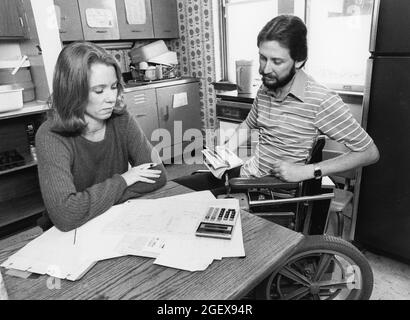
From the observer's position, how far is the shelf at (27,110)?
2293 mm

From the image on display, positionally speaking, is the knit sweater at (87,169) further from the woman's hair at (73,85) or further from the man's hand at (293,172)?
the man's hand at (293,172)

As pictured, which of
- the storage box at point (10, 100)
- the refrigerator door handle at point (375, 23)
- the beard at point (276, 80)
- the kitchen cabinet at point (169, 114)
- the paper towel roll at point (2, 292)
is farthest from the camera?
the kitchen cabinet at point (169, 114)

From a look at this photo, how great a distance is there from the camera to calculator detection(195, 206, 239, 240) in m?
0.87

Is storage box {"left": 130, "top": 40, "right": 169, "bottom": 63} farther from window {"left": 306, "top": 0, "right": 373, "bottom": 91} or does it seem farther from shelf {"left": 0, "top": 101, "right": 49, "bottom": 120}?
window {"left": 306, "top": 0, "right": 373, "bottom": 91}

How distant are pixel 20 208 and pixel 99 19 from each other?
1908mm

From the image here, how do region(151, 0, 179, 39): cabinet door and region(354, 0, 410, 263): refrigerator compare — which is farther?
region(151, 0, 179, 39): cabinet door

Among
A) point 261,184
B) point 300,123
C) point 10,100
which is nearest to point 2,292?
point 261,184

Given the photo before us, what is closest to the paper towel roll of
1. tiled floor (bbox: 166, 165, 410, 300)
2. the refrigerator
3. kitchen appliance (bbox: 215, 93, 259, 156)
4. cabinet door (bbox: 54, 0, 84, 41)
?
tiled floor (bbox: 166, 165, 410, 300)

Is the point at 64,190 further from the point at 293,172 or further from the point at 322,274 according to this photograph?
the point at 322,274

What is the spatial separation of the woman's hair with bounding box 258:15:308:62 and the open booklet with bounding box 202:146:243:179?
0.55m

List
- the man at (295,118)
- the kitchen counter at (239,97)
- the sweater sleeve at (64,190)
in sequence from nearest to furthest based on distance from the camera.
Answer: the sweater sleeve at (64,190), the man at (295,118), the kitchen counter at (239,97)

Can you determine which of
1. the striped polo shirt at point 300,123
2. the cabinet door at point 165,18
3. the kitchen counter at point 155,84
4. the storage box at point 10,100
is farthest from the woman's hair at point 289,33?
the cabinet door at point 165,18

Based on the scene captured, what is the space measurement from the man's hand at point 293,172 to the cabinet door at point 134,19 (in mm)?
2731

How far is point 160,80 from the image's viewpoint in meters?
3.54
